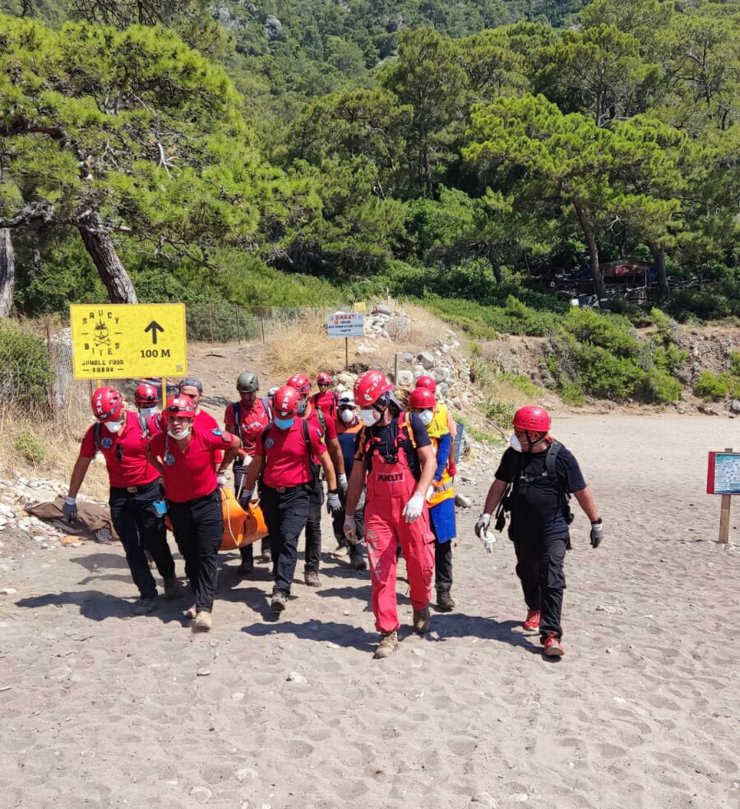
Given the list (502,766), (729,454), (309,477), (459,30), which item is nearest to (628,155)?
(729,454)

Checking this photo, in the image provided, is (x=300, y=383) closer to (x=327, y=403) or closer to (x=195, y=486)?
(x=327, y=403)

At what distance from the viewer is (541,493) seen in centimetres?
479

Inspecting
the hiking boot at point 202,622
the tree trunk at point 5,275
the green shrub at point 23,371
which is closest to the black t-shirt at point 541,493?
the hiking boot at point 202,622

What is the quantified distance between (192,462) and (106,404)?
79cm

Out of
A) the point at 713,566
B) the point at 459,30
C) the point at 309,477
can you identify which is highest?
the point at 459,30

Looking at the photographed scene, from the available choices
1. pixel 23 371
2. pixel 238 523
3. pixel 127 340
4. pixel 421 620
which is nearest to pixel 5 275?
pixel 23 371

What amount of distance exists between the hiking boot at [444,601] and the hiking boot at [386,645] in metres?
0.99

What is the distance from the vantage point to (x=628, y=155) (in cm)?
2864

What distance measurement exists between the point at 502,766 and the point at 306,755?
947mm

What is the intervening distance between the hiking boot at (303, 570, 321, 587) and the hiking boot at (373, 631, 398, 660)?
1428 millimetres

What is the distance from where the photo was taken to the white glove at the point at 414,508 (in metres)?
4.58

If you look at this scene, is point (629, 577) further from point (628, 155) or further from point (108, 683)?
point (628, 155)

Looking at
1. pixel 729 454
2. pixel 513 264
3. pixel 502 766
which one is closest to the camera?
pixel 502 766

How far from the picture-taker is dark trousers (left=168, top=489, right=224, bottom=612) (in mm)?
5070
